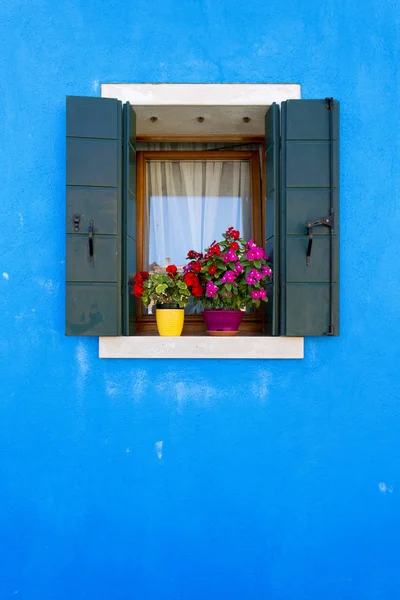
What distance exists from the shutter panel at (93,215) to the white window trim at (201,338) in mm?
111

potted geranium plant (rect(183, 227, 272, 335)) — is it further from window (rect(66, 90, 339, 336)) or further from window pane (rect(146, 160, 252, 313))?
window pane (rect(146, 160, 252, 313))

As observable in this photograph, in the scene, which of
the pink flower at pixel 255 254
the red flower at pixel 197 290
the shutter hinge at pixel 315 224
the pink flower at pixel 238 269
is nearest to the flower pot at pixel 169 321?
the red flower at pixel 197 290

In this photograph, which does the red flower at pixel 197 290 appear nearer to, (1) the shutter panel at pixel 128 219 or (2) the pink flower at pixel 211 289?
(2) the pink flower at pixel 211 289

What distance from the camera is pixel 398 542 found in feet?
10.7

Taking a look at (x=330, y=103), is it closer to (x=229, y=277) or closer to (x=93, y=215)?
(x=229, y=277)

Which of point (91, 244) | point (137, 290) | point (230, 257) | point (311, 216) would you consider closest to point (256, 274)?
point (230, 257)

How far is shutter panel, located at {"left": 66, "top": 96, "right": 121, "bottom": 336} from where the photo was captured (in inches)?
125

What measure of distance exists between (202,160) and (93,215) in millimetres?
1013

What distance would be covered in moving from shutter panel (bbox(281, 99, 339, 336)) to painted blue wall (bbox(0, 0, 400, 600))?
0.38 ft

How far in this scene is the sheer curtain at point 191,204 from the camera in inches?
151

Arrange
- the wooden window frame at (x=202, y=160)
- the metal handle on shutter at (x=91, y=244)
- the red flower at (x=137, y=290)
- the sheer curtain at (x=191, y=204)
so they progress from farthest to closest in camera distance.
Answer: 1. the sheer curtain at (x=191, y=204)
2. the wooden window frame at (x=202, y=160)
3. the red flower at (x=137, y=290)
4. the metal handle on shutter at (x=91, y=244)

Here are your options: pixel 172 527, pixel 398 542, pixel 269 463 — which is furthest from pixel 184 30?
pixel 398 542

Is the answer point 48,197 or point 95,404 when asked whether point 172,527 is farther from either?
point 48,197

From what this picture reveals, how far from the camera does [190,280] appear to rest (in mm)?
3273
